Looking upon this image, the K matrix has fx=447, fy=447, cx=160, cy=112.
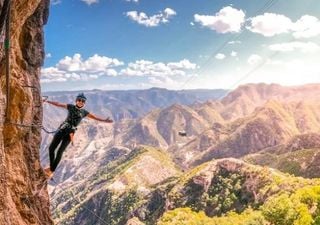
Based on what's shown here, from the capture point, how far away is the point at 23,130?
27094 millimetres

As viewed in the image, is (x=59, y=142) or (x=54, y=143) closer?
(x=59, y=142)

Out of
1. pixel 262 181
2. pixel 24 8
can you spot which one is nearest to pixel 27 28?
pixel 24 8

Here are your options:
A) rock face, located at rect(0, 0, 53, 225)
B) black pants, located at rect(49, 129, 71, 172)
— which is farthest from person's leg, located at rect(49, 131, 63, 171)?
rock face, located at rect(0, 0, 53, 225)

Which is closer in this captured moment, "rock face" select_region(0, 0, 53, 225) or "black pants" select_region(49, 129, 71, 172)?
"black pants" select_region(49, 129, 71, 172)

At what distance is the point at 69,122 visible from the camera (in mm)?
21828

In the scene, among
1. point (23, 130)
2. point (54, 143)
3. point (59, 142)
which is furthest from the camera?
point (23, 130)

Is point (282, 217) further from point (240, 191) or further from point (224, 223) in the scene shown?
point (240, 191)

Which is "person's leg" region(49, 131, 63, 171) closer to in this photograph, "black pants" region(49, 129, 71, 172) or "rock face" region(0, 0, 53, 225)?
"black pants" region(49, 129, 71, 172)

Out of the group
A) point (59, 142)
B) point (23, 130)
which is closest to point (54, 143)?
point (59, 142)

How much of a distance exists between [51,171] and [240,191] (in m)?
170

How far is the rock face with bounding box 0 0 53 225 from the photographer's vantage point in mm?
23839

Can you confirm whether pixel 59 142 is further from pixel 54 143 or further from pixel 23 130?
pixel 23 130

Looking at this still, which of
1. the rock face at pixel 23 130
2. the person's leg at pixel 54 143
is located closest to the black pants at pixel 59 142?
the person's leg at pixel 54 143

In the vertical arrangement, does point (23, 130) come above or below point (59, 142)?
above
